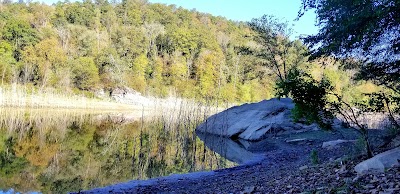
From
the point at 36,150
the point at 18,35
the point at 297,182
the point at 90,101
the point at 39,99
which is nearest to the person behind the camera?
the point at 297,182

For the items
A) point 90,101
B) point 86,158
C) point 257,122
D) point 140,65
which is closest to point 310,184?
point 86,158

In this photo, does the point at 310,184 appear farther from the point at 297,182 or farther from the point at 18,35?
the point at 18,35

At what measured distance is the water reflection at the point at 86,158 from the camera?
10.0 m

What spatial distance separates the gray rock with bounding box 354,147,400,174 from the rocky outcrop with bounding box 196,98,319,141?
1366cm

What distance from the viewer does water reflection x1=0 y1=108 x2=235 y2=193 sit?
32.9 ft

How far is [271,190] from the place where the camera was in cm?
526

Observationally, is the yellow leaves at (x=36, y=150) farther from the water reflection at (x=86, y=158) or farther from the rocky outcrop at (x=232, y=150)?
the rocky outcrop at (x=232, y=150)

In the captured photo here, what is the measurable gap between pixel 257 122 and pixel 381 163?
1547 cm

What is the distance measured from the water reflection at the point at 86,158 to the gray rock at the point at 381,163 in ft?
22.4

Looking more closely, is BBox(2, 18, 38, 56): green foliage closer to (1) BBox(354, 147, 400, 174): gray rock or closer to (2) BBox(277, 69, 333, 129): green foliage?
(2) BBox(277, 69, 333, 129): green foliage

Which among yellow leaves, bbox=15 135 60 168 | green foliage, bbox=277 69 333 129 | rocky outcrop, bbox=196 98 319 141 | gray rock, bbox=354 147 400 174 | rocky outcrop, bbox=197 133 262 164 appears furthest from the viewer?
rocky outcrop, bbox=196 98 319 141

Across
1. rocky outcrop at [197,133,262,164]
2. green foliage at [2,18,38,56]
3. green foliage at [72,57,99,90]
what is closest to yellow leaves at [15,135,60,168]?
rocky outcrop at [197,133,262,164]

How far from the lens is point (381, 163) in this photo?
495cm

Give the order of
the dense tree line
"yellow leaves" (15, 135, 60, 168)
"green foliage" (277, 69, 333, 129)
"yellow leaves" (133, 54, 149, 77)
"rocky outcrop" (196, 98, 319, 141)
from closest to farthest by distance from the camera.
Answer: "green foliage" (277, 69, 333, 129) → "yellow leaves" (15, 135, 60, 168) → "rocky outcrop" (196, 98, 319, 141) → the dense tree line → "yellow leaves" (133, 54, 149, 77)
